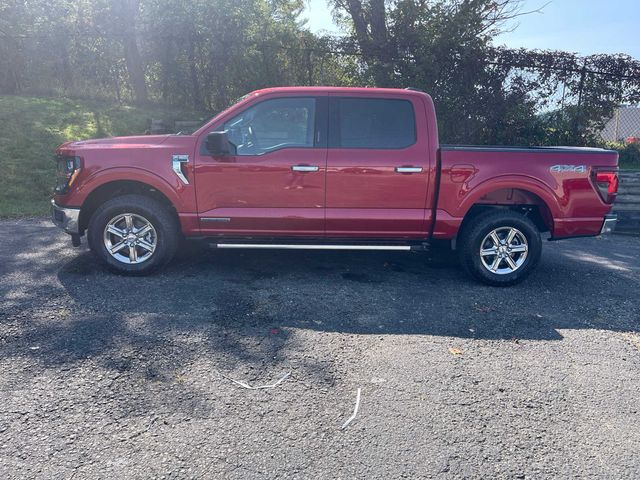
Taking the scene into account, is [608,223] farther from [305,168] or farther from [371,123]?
[305,168]

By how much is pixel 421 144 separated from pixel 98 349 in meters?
3.57

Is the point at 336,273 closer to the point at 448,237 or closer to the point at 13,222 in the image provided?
the point at 448,237

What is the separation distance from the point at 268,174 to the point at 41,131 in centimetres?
820

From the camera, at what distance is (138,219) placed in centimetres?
568

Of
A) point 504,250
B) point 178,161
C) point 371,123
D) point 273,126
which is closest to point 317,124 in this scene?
point 273,126

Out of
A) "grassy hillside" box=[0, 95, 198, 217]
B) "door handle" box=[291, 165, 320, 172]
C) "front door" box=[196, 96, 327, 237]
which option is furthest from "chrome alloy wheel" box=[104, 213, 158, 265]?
"grassy hillside" box=[0, 95, 198, 217]

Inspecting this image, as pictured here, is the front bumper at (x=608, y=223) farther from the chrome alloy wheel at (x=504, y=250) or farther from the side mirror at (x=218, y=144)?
the side mirror at (x=218, y=144)

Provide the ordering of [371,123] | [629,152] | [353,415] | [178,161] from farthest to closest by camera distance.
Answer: [629,152], [371,123], [178,161], [353,415]

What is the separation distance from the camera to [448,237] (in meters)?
5.80

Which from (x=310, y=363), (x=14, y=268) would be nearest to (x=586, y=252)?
(x=310, y=363)

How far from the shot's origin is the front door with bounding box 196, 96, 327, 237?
550 cm

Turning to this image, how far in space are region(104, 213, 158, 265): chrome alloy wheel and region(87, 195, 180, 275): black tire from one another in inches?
0.8

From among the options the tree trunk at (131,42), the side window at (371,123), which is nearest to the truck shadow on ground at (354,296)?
the side window at (371,123)

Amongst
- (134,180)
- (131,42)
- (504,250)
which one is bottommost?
(504,250)
